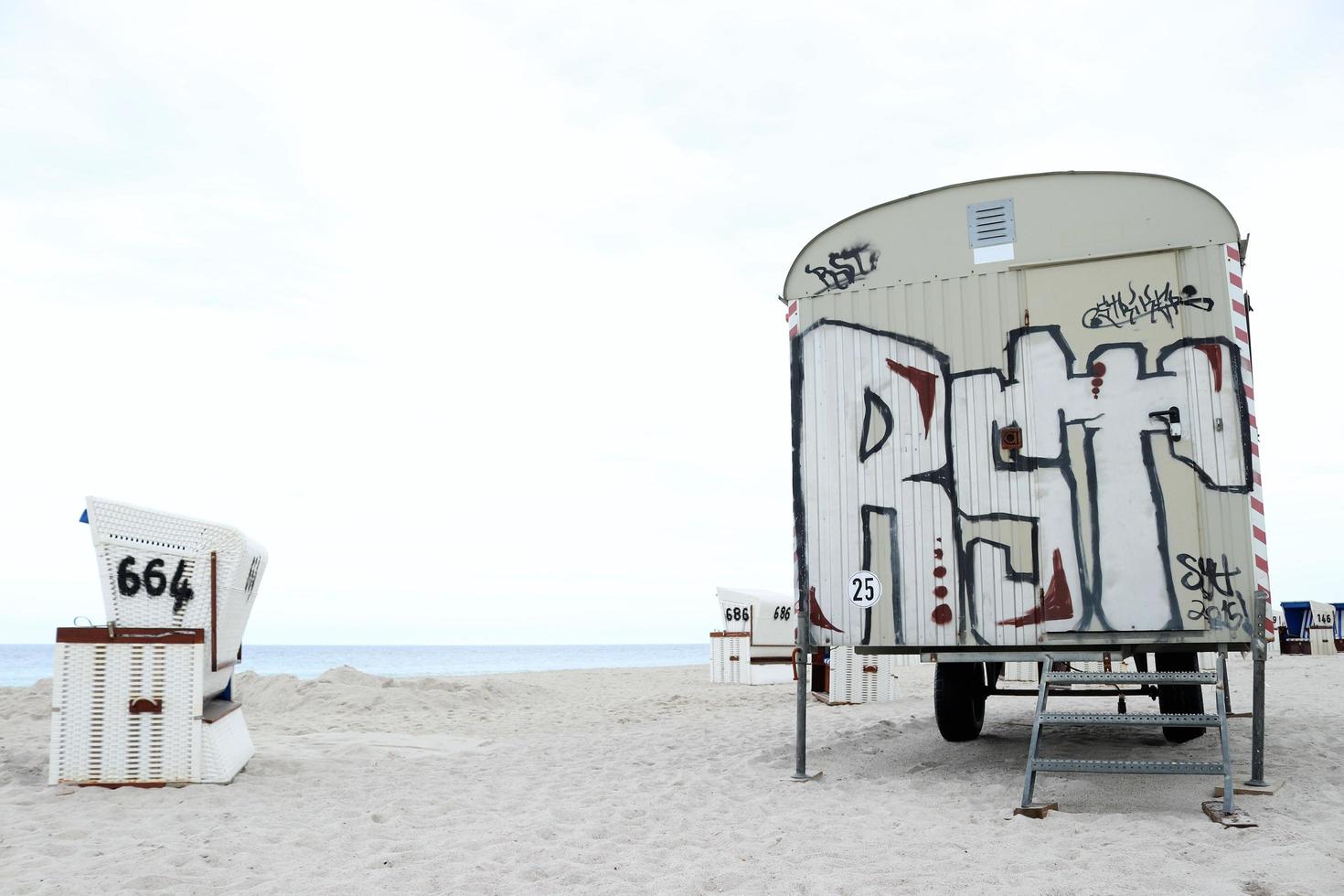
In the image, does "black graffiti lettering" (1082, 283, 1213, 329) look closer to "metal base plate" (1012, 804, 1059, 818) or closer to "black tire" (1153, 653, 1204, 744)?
"black tire" (1153, 653, 1204, 744)

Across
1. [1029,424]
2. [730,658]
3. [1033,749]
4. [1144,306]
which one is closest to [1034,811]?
[1033,749]

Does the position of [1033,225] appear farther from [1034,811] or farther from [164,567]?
[164,567]

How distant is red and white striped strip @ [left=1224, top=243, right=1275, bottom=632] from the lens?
5.44 m

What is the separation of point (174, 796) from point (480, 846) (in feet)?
7.45

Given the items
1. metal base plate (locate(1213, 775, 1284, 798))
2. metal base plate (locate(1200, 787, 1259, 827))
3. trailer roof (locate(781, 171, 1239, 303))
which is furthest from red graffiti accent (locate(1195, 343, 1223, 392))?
metal base plate (locate(1200, 787, 1259, 827))

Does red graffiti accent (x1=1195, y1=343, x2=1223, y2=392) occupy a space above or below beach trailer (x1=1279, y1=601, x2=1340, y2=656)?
above

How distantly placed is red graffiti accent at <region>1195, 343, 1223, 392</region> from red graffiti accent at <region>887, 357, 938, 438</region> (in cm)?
153

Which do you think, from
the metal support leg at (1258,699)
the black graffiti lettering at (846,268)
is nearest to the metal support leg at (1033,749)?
the metal support leg at (1258,699)

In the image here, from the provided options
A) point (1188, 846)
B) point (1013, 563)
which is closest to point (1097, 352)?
point (1013, 563)

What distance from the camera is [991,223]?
6281mm

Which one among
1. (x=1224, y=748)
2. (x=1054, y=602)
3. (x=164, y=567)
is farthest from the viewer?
(x=164, y=567)

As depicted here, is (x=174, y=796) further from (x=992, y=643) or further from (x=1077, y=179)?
(x=1077, y=179)

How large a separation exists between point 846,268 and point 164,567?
4.77 m

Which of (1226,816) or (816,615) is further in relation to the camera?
(816,615)
